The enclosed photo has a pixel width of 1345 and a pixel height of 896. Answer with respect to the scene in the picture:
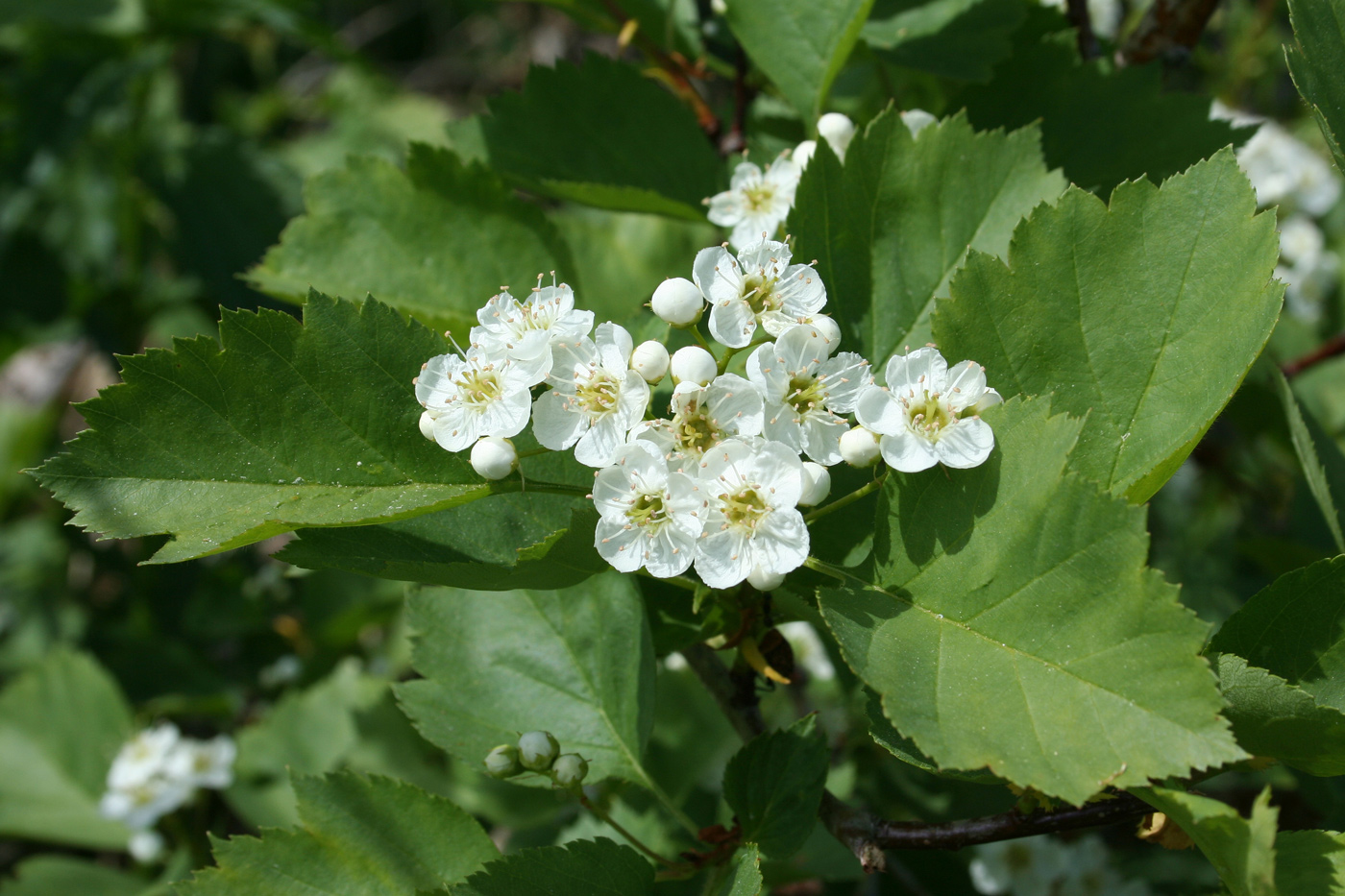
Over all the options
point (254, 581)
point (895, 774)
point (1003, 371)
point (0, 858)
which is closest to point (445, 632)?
point (1003, 371)

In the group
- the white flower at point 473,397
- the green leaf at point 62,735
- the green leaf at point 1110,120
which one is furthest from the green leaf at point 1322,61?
the green leaf at point 62,735

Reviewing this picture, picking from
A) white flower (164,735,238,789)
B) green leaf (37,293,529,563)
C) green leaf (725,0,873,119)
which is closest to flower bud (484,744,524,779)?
green leaf (37,293,529,563)

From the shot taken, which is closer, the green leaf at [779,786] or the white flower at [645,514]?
the white flower at [645,514]

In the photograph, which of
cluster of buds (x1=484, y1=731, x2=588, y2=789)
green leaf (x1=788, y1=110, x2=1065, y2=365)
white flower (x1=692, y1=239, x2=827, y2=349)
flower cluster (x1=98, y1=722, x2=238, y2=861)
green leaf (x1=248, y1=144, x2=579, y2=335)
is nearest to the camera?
white flower (x1=692, y1=239, x2=827, y2=349)

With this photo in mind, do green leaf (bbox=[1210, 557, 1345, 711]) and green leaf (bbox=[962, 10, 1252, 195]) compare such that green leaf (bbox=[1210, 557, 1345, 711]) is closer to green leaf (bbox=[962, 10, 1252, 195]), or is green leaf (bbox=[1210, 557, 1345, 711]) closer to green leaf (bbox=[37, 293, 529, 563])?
green leaf (bbox=[962, 10, 1252, 195])

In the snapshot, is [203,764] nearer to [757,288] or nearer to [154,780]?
[154,780]

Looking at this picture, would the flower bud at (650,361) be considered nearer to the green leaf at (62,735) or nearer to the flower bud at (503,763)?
the flower bud at (503,763)
